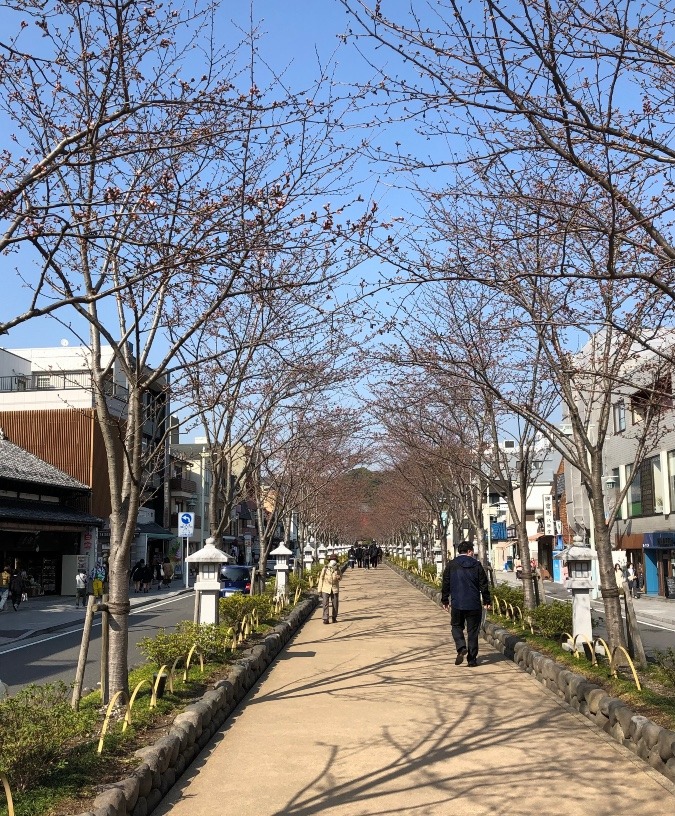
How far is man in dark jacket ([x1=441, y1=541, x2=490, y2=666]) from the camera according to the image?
1262 cm

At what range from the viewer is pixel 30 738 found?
5711 millimetres

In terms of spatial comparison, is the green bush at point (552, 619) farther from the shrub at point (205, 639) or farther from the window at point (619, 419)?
the window at point (619, 419)

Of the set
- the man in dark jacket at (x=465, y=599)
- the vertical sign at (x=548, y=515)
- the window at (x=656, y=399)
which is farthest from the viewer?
the vertical sign at (x=548, y=515)

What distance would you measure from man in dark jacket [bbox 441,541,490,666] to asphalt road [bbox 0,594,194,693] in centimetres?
508

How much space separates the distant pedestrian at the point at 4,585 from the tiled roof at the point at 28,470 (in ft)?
10.9

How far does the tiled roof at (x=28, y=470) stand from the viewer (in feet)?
107

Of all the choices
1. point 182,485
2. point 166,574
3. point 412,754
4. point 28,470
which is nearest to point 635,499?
point 166,574

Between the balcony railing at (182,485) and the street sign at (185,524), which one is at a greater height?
the balcony railing at (182,485)

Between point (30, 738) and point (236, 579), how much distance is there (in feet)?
73.6

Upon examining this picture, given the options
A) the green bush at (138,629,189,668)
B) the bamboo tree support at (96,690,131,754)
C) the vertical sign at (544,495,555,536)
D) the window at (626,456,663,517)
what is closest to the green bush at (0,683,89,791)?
the bamboo tree support at (96,690,131,754)

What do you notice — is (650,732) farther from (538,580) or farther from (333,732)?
(538,580)

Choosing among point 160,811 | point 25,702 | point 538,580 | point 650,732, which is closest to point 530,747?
point 650,732

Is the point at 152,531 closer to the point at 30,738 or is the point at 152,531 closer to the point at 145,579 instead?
the point at 145,579

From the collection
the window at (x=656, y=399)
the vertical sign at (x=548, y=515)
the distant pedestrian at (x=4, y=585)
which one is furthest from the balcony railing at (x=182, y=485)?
the window at (x=656, y=399)
